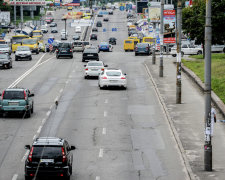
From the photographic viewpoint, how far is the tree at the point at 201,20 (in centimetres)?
6338

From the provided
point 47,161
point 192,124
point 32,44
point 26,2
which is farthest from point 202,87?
point 26,2

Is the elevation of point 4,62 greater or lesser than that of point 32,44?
lesser

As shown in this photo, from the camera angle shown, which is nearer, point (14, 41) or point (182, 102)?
point (182, 102)

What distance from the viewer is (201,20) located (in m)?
64.5

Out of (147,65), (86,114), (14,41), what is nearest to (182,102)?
(86,114)

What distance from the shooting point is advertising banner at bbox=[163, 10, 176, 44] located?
147ft

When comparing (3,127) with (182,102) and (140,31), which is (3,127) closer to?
(182,102)

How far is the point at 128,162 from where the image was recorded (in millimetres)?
24406

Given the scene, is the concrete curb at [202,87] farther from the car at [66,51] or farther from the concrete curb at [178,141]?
the car at [66,51]

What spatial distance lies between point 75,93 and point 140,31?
368 ft

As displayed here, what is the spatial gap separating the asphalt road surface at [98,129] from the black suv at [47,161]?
1774mm

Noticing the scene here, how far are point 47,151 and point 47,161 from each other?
0.31 metres

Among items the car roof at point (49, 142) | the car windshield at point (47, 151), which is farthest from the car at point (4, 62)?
the car windshield at point (47, 151)

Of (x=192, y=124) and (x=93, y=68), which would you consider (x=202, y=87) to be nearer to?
(x=93, y=68)
